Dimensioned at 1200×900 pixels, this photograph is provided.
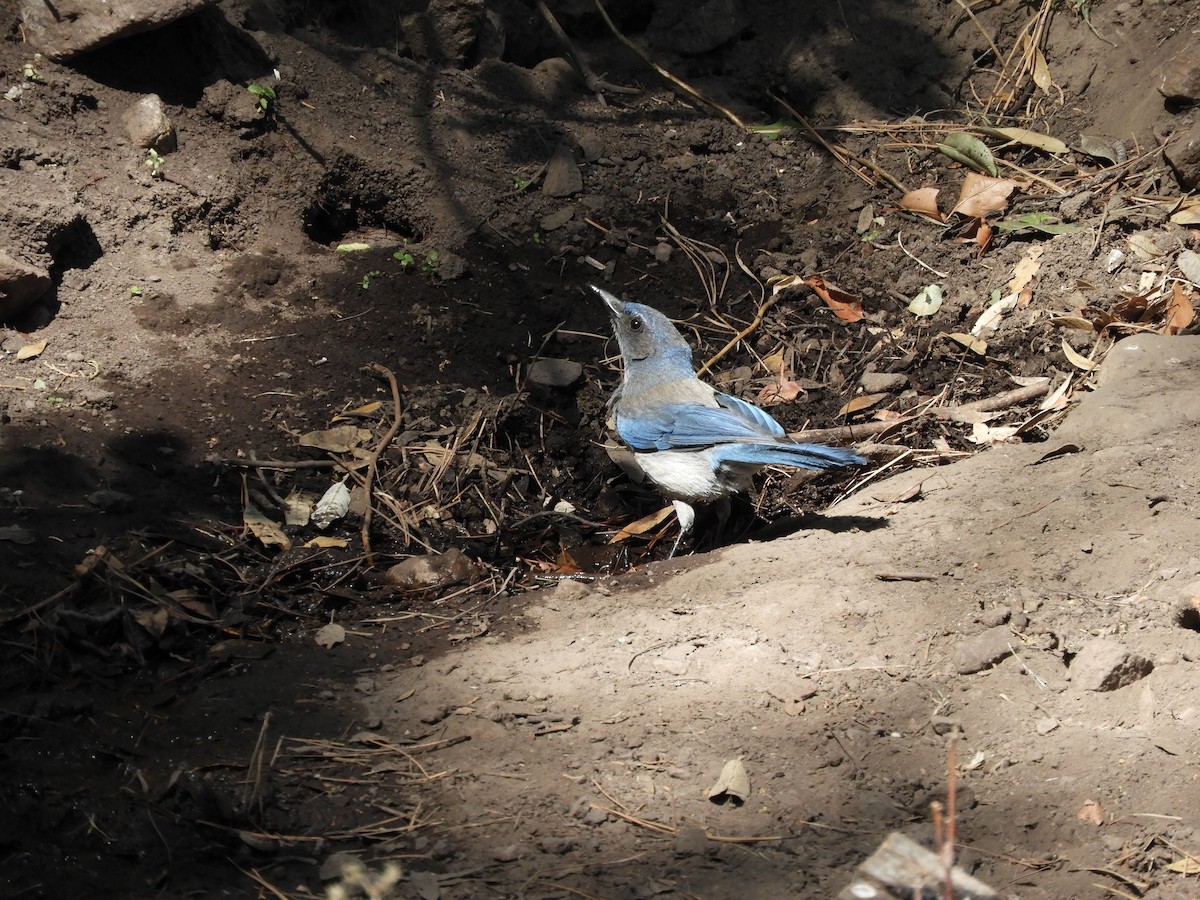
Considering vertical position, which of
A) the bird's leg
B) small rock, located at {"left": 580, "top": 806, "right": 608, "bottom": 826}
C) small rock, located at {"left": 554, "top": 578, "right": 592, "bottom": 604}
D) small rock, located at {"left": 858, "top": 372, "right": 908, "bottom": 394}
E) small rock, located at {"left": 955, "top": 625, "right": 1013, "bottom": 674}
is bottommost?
the bird's leg

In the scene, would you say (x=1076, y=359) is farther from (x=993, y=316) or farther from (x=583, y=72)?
(x=583, y=72)

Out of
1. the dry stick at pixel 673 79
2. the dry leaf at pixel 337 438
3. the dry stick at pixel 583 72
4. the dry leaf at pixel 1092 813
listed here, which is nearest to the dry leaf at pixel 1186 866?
the dry leaf at pixel 1092 813

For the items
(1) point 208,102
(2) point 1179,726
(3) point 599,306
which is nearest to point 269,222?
(1) point 208,102

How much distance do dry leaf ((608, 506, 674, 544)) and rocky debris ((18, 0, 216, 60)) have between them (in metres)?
3.84

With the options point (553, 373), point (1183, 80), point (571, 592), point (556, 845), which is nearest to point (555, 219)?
point (553, 373)

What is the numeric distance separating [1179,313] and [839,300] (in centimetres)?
182

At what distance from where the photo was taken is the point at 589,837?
3049 mm

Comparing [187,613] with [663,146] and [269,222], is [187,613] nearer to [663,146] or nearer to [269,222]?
[269,222]

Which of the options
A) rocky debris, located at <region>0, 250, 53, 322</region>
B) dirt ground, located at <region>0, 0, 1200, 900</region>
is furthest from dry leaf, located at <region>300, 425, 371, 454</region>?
rocky debris, located at <region>0, 250, 53, 322</region>

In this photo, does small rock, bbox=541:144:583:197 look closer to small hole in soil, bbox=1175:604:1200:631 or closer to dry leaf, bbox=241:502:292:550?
dry leaf, bbox=241:502:292:550

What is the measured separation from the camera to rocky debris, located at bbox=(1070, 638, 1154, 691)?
3.39 meters

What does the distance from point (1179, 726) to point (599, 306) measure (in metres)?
4.01

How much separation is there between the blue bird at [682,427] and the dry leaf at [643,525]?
12cm

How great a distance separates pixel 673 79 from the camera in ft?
25.1
